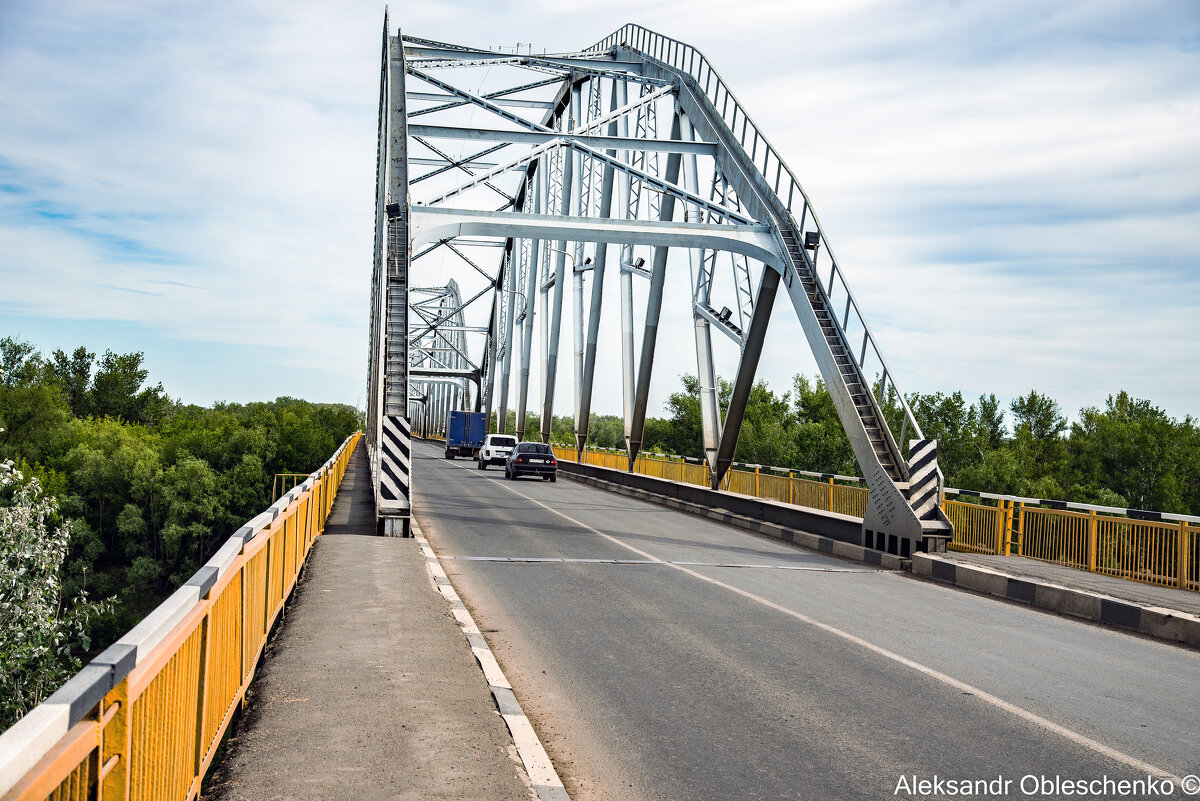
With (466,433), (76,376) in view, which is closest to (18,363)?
(76,376)

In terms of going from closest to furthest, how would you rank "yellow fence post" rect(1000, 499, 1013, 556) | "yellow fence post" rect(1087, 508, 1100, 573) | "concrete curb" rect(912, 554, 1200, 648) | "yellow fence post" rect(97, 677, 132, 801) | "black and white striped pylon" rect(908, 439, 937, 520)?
"yellow fence post" rect(97, 677, 132, 801) < "concrete curb" rect(912, 554, 1200, 648) < "yellow fence post" rect(1087, 508, 1100, 573) < "black and white striped pylon" rect(908, 439, 937, 520) < "yellow fence post" rect(1000, 499, 1013, 556)

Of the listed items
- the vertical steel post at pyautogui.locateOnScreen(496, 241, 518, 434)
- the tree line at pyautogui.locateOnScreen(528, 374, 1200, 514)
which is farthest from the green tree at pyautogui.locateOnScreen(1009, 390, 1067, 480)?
the vertical steel post at pyautogui.locateOnScreen(496, 241, 518, 434)

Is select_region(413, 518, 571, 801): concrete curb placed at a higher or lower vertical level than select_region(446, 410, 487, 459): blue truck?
lower

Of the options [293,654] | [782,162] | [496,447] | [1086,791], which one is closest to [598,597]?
[293,654]

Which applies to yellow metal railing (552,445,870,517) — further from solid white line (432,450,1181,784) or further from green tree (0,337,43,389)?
green tree (0,337,43,389)

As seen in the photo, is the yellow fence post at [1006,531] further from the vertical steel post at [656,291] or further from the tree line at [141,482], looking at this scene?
the tree line at [141,482]

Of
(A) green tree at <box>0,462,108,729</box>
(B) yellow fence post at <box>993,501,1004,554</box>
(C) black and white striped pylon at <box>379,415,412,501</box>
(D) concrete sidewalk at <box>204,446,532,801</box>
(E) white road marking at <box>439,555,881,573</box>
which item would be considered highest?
(C) black and white striped pylon at <box>379,415,412,501</box>

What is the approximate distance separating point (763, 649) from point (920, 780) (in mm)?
3023

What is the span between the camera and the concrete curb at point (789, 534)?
47.8 ft

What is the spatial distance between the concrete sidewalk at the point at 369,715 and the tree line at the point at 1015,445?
4730cm

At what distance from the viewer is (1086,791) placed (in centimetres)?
463

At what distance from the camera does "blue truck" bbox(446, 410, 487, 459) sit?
60.9 meters

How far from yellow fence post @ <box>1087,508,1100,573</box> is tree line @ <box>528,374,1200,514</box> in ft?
136

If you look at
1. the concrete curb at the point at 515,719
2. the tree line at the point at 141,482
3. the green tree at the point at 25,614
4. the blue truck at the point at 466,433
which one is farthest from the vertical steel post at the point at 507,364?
the concrete curb at the point at 515,719
